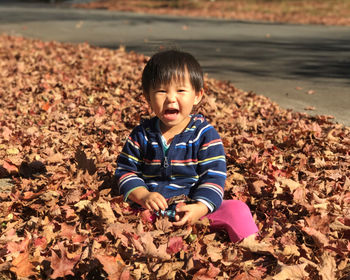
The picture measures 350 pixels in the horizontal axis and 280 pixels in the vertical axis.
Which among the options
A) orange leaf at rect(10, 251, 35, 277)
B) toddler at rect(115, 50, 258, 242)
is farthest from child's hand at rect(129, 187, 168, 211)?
orange leaf at rect(10, 251, 35, 277)

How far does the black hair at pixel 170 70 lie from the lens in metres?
2.58

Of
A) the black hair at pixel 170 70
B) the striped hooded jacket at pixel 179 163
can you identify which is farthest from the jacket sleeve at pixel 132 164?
the black hair at pixel 170 70

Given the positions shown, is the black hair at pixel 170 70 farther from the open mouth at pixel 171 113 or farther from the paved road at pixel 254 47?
the paved road at pixel 254 47

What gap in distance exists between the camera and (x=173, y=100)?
258cm

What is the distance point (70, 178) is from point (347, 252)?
6.74 ft

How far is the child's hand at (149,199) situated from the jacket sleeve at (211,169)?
0.72 ft

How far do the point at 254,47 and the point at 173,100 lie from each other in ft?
26.6

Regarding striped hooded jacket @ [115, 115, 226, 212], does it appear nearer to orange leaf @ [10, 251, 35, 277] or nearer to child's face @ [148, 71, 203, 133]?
child's face @ [148, 71, 203, 133]

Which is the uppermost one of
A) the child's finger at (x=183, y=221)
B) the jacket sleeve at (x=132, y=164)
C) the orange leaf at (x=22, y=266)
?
the jacket sleeve at (x=132, y=164)

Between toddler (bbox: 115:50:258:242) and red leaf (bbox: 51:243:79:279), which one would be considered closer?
red leaf (bbox: 51:243:79:279)

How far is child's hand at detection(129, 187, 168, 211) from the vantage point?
2498 millimetres

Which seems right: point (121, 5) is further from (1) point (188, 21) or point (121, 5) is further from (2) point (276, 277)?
(2) point (276, 277)

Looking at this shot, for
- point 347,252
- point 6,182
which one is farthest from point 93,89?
point 347,252

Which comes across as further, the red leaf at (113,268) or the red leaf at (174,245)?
the red leaf at (174,245)
